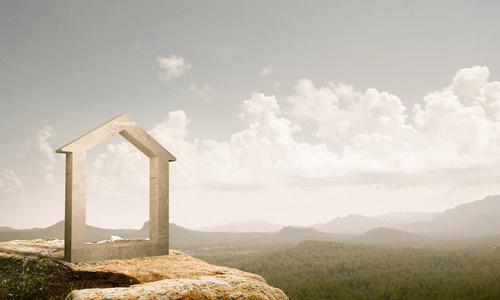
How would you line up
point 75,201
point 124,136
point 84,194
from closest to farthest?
point 75,201 → point 84,194 → point 124,136

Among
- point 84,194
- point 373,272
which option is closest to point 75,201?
point 84,194

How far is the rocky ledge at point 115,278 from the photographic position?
9099 millimetres

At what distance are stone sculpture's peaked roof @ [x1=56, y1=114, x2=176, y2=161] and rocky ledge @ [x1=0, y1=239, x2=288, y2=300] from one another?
3672 millimetres

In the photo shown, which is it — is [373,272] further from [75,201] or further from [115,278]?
[75,201]

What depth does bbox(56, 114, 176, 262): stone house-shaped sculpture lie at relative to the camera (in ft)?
40.8

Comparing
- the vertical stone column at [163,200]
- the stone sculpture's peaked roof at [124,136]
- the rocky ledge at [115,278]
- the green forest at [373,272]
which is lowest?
the green forest at [373,272]

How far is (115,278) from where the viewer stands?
11516 millimetres

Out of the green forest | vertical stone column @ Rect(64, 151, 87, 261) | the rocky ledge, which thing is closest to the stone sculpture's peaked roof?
vertical stone column @ Rect(64, 151, 87, 261)

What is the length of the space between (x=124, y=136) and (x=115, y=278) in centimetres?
524

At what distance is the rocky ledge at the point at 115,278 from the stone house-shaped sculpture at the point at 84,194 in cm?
39

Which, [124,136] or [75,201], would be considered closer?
[75,201]

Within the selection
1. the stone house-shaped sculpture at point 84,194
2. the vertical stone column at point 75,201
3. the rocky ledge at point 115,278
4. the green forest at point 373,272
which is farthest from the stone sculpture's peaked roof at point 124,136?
the green forest at point 373,272

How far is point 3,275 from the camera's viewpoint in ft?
37.6

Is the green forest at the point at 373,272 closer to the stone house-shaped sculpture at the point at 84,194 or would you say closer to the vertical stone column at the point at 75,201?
the stone house-shaped sculpture at the point at 84,194
